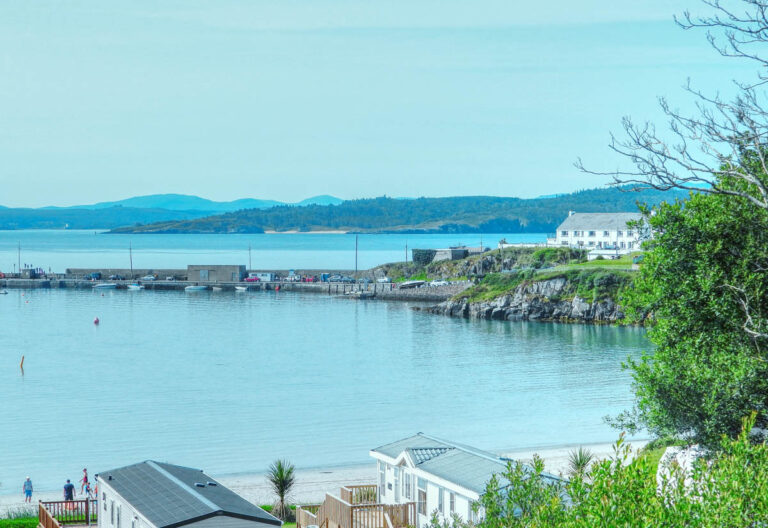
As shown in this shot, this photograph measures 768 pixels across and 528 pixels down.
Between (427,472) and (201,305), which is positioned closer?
(427,472)

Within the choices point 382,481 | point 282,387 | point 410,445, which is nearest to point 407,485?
point 410,445

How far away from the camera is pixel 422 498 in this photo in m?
23.7

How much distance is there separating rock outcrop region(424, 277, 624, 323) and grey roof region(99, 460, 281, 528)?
71.0 m

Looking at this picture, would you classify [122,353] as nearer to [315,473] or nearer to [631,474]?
[315,473]

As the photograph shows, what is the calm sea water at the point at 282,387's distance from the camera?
42.0 meters

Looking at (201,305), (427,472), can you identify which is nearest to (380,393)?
(427,472)

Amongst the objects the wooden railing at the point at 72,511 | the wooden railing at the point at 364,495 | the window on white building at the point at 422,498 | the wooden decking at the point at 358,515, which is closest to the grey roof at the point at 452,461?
the window on white building at the point at 422,498

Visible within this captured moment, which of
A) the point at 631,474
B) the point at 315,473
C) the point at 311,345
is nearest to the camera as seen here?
the point at 631,474

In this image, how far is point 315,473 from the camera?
36.0 meters

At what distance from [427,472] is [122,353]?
185 feet

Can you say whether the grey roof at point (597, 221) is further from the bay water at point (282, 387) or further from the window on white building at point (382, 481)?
the window on white building at point (382, 481)

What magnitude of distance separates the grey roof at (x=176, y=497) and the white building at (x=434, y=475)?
4.00 m

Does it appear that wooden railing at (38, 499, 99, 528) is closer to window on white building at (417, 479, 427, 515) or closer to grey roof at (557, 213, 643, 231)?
window on white building at (417, 479, 427, 515)

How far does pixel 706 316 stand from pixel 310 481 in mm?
17062
